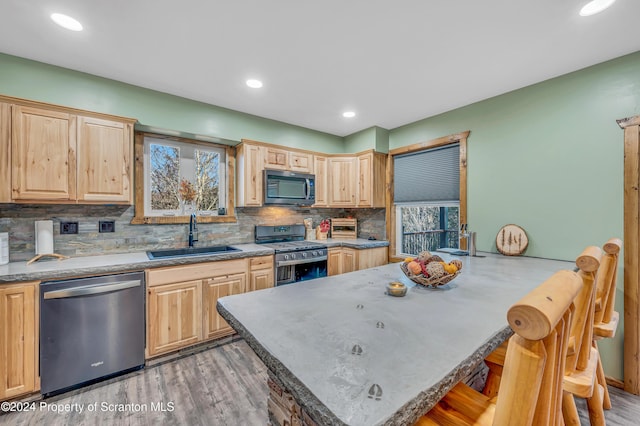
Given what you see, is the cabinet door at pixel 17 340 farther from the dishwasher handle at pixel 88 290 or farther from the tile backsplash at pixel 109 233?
the tile backsplash at pixel 109 233

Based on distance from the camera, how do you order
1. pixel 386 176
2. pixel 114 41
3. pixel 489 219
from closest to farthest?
1. pixel 114 41
2. pixel 489 219
3. pixel 386 176

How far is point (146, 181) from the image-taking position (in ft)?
9.71

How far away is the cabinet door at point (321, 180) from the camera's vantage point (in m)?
4.02

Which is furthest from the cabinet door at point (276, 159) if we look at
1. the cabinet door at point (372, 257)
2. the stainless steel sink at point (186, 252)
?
the cabinet door at point (372, 257)

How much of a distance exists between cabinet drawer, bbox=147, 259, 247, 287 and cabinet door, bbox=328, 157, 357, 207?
1.81m

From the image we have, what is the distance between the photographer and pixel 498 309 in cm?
121

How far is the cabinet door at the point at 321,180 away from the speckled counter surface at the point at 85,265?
170 cm

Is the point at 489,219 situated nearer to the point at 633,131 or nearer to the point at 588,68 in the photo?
the point at 633,131

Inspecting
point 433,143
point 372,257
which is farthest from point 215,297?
point 433,143

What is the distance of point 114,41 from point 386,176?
3396 mm

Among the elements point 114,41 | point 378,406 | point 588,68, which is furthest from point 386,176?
point 378,406

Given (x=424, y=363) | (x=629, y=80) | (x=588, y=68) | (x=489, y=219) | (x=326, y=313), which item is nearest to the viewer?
(x=424, y=363)

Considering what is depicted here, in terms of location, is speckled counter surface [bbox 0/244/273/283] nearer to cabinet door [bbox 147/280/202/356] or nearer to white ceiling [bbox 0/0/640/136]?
cabinet door [bbox 147/280/202/356]

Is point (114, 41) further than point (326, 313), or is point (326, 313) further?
point (114, 41)
